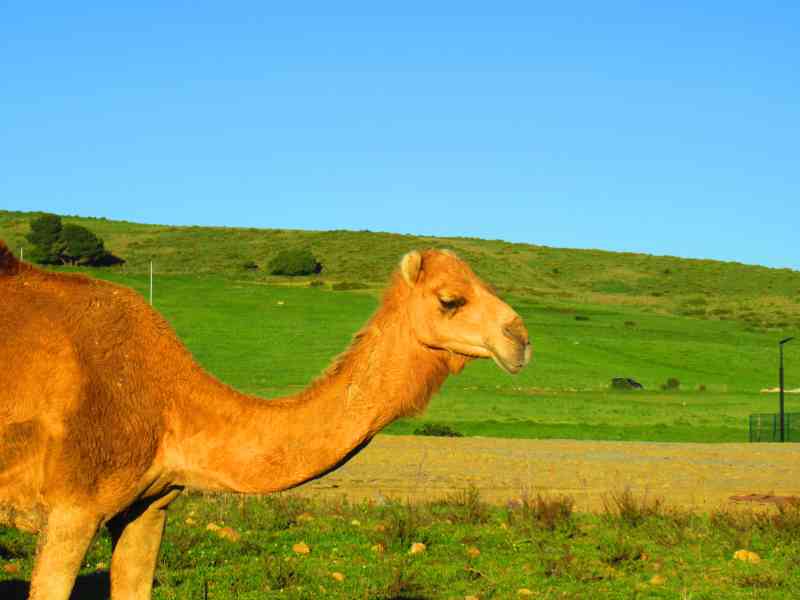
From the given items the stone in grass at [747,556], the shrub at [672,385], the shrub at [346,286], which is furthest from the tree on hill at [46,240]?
the stone in grass at [747,556]

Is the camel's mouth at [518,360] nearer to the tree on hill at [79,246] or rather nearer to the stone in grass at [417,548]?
the stone in grass at [417,548]

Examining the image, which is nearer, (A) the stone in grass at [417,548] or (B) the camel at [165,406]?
(B) the camel at [165,406]

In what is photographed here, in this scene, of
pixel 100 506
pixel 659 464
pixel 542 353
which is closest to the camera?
pixel 100 506

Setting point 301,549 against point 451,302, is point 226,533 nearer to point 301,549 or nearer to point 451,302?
point 301,549

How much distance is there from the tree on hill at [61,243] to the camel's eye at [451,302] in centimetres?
9230

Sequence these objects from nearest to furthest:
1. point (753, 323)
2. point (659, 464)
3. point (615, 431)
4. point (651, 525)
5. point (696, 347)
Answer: point (651, 525), point (659, 464), point (615, 431), point (696, 347), point (753, 323)

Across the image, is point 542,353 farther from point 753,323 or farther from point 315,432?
point 315,432

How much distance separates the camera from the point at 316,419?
680cm

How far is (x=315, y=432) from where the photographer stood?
6766 millimetres

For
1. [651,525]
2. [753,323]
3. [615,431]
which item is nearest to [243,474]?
[651,525]

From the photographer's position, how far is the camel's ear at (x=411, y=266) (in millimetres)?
6574

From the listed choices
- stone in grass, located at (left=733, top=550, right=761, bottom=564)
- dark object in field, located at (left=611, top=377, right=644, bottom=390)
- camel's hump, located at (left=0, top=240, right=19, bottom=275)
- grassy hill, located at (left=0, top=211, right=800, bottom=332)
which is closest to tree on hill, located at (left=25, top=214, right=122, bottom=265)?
grassy hill, located at (left=0, top=211, right=800, bottom=332)

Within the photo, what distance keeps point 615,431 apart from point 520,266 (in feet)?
284

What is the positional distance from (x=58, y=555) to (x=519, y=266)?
115340 millimetres
